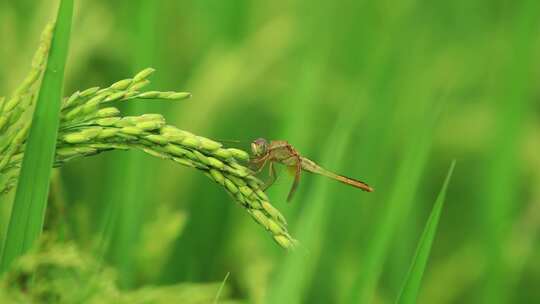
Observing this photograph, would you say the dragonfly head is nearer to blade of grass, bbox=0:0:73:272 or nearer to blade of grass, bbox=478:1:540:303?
blade of grass, bbox=0:0:73:272

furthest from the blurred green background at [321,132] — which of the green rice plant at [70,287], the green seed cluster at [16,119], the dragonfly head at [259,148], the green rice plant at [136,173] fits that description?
the green seed cluster at [16,119]

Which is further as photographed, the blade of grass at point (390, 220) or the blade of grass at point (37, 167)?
the blade of grass at point (390, 220)

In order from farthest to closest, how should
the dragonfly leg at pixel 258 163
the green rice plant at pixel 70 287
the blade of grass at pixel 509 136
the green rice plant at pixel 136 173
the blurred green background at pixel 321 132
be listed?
1. the blade of grass at pixel 509 136
2. the blurred green background at pixel 321 132
3. the green rice plant at pixel 136 173
4. the dragonfly leg at pixel 258 163
5. the green rice plant at pixel 70 287

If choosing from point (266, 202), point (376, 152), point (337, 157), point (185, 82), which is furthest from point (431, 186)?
point (266, 202)

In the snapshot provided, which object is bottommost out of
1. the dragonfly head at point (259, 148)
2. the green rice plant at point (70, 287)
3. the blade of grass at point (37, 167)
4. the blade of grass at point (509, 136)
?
the green rice plant at point (70, 287)

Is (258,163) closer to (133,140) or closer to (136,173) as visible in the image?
(133,140)

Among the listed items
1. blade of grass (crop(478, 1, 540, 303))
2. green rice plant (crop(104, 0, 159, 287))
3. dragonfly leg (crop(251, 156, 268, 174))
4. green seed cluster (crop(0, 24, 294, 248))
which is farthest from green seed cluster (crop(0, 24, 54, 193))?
blade of grass (crop(478, 1, 540, 303))

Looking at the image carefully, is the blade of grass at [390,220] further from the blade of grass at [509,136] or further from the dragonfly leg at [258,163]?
the blade of grass at [509,136]

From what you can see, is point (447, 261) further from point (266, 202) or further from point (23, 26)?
point (266, 202)
